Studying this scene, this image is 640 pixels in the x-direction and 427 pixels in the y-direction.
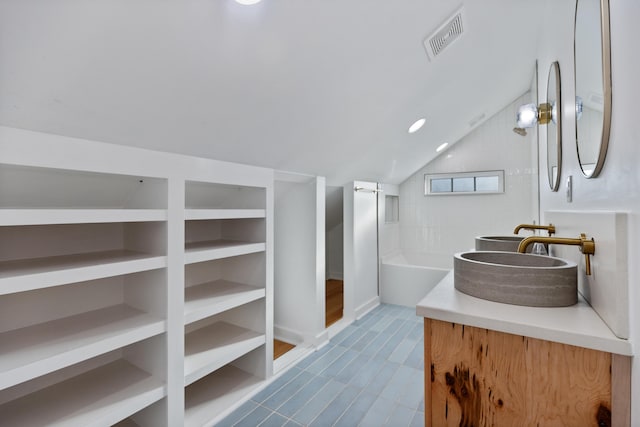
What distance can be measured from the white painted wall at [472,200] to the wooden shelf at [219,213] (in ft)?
9.34

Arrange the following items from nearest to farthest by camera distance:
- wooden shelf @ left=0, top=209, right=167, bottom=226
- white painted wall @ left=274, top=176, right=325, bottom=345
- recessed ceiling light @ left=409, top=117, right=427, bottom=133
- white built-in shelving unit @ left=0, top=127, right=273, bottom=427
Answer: wooden shelf @ left=0, top=209, right=167, bottom=226, white built-in shelving unit @ left=0, top=127, right=273, bottom=427, white painted wall @ left=274, top=176, right=325, bottom=345, recessed ceiling light @ left=409, top=117, right=427, bottom=133

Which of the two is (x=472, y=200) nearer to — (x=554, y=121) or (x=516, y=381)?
(x=554, y=121)

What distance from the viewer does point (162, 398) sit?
53.9 inches

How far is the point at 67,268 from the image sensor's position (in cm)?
109

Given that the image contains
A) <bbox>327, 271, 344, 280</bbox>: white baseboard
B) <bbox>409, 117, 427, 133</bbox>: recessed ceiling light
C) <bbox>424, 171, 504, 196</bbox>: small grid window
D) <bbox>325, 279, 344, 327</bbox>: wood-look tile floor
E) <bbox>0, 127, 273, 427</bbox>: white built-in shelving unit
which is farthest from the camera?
<bbox>327, 271, 344, 280</bbox>: white baseboard

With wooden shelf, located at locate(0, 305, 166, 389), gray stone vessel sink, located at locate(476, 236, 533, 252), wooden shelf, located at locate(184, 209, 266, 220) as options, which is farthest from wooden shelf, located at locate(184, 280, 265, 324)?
gray stone vessel sink, located at locate(476, 236, 533, 252)

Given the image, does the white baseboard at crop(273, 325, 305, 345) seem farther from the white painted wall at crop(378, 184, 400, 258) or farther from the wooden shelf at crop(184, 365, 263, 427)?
the white painted wall at crop(378, 184, 400, 258)

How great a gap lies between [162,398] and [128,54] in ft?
4.67

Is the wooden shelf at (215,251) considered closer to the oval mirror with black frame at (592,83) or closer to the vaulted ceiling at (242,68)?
the vaulted ceiling at (242,68)

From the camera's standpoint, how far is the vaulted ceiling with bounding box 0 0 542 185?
907 millimetres

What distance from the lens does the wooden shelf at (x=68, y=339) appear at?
0.99 meters

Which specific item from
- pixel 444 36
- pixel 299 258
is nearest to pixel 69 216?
pixel 299 258

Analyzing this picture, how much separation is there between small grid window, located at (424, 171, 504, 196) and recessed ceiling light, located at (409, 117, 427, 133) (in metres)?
1.41

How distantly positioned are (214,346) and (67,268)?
3.13 feet
